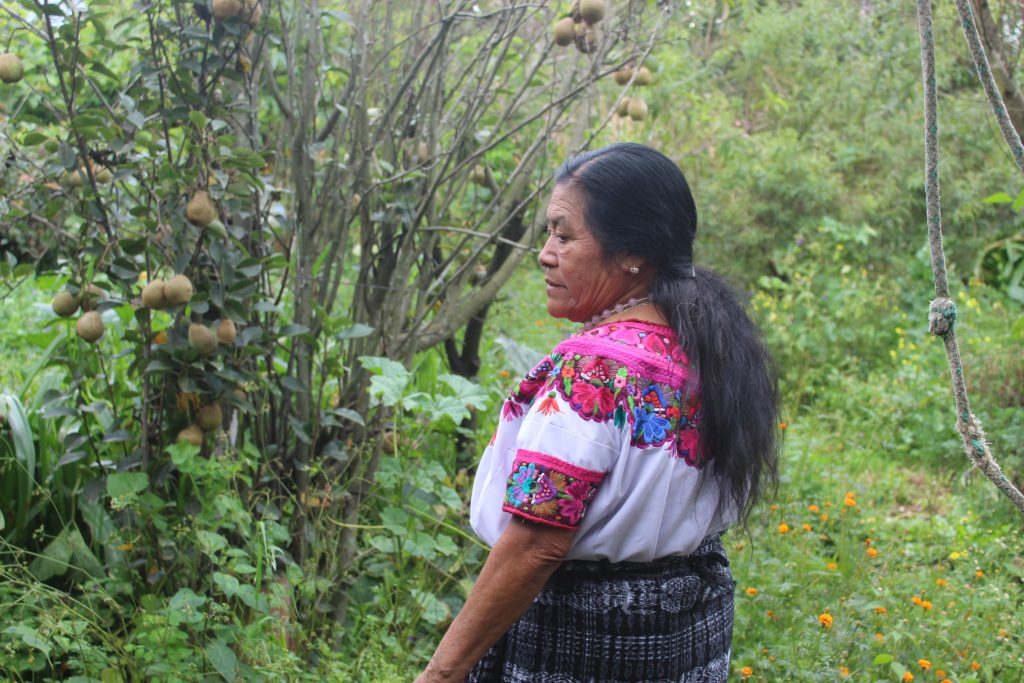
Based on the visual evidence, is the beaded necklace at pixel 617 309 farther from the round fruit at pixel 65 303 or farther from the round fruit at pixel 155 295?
the round fruit at pixel 65 303

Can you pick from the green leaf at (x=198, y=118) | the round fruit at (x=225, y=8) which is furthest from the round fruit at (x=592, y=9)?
the green leaf at (x=198, y=118)

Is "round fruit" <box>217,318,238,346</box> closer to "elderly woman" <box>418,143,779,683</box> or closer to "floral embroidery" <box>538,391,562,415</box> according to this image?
"elderly woman" <box>418,143,779,683</box>

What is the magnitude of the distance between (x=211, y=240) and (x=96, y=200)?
0.31 meters

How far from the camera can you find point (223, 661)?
7.97 feet

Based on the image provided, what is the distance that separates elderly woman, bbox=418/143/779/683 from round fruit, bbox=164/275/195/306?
1040mm

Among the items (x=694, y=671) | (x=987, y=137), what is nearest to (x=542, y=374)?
(x=694, y=671)

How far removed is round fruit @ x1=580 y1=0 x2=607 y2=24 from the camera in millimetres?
2988

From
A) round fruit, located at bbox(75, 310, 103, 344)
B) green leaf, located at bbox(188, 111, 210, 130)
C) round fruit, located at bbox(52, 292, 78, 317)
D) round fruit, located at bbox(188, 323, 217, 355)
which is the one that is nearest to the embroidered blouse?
round fruit, located at bbox(188, 323, 217, 355)

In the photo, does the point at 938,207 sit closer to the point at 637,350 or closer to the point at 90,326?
the point at 637,350

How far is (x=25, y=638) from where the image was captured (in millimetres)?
2254

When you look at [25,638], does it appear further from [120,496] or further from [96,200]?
[96,200]

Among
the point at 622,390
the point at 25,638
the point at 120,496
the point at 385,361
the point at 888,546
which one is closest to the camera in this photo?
the point at 622,390

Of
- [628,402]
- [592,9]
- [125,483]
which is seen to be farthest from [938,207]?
[125,483]

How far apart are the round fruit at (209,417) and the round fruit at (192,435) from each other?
2cm
